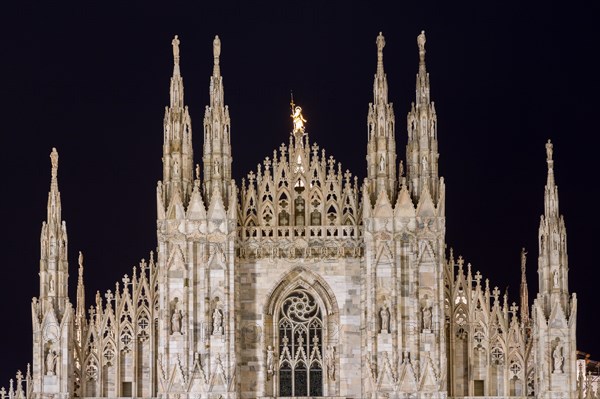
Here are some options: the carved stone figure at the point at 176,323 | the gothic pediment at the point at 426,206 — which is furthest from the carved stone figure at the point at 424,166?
the carved stone figure at the point at 176,323

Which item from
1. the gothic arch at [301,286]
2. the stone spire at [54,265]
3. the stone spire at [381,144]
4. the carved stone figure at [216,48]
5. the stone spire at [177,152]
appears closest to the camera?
the stone spire at [54,265]

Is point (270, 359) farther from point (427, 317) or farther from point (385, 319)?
point (427, 317)

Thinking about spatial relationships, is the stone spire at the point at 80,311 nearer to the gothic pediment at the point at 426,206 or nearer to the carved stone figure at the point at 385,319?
the carved stone figure at the point at 385,319

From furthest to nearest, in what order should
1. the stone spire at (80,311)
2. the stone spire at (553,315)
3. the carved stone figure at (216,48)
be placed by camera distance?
the carved stone figure at (216,48) < the stone spire at (80,311) < the stone spire at (553,315)

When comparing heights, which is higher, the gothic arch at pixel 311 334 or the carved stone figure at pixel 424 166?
the carved stone figure at pixel 424 166

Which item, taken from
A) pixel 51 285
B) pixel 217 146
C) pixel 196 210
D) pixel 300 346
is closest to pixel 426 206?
pixel 300 346

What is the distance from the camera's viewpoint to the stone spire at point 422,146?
4416 centimetres

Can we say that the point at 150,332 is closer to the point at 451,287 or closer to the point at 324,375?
the point at 324,375

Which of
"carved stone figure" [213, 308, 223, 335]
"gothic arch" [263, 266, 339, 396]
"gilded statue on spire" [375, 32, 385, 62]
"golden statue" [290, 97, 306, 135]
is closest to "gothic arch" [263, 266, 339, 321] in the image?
"gothic arch" [263, 266, 339, 396]

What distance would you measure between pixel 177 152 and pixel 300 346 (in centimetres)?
680

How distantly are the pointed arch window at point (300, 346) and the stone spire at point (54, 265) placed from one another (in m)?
6.47

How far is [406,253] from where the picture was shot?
144ft

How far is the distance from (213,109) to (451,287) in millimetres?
8784

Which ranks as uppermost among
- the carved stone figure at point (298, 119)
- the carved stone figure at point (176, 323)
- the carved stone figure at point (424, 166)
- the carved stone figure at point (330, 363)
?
the carved stone figure at point (298, 119)
